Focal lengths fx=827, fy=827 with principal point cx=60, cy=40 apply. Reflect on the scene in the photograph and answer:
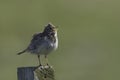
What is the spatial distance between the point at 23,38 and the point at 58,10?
609 centimetres

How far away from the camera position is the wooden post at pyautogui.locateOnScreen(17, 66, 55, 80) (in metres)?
8.84

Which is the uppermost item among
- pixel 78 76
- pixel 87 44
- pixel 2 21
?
pixel 2 21

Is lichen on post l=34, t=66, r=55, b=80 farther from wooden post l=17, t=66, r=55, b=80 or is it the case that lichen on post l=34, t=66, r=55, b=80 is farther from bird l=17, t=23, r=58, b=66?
bird l=17, t=23, r=58, b=66

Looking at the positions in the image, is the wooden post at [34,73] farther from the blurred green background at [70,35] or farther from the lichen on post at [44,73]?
the blurred green background at [70,35]

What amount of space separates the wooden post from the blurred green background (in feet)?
29.6

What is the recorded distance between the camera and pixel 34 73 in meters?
8.84

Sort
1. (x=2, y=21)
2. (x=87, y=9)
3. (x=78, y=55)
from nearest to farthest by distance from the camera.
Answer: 1. (x=78, y=55)
2. (x=2, y=21)
3. (x=87, y=9)

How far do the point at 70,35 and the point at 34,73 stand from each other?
50.7 feet

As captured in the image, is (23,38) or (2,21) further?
(2,21)

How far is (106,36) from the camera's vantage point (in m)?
24.1

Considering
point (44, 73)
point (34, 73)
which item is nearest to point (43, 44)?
point (44, 73)

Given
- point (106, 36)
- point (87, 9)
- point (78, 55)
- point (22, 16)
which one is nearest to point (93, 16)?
point (87, 9)

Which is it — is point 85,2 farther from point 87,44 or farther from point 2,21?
point 87,44

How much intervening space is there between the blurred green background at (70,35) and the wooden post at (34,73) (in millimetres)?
9031
